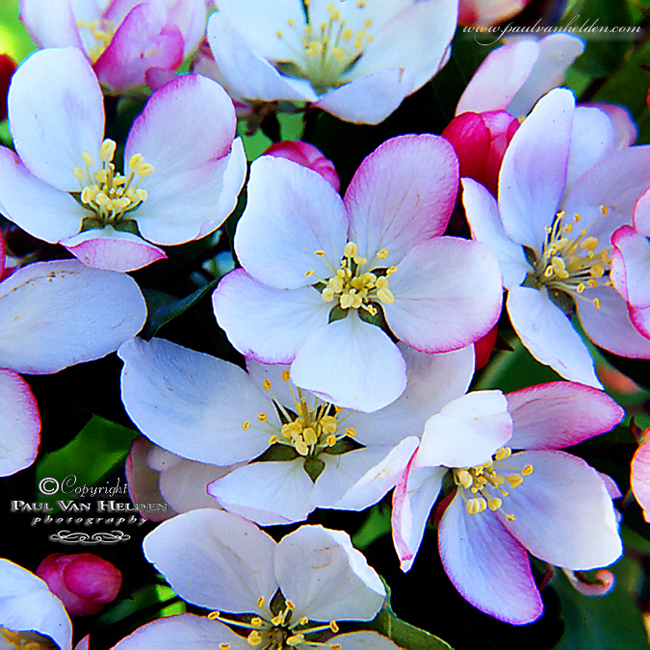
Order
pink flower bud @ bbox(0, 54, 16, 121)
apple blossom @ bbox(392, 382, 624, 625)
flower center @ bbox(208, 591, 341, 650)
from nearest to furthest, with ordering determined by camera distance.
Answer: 1. apple blossom @ bbox(392, 382, 624, 625)
2. flower center @ bbox(208, 591, 341, 650)
3. pink flower bud @ bbox(0, 54, 16, 121)

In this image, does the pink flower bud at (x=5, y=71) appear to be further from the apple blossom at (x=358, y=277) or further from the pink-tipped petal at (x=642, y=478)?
the pink-tipped petal at (x=642, y=478)

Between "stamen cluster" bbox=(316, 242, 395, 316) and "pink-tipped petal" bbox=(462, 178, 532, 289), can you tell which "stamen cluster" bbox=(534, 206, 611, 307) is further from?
"stamen cluster" bbox=(316, 242, 395, 316)

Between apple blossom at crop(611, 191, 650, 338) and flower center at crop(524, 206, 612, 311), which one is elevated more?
apple blossom at crop(611, 191, 650, 338)

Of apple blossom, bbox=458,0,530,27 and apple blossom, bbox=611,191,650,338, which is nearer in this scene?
apple blossom, bbox=611,191,650,338

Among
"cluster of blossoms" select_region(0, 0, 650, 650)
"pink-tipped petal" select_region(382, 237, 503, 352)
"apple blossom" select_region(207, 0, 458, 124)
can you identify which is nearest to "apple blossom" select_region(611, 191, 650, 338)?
"cluster of blossoms" select_region(0, 0, 650, 650)

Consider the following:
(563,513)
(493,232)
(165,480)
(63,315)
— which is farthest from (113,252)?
(563,513)

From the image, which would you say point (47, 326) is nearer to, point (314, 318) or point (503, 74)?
point (314, 318)

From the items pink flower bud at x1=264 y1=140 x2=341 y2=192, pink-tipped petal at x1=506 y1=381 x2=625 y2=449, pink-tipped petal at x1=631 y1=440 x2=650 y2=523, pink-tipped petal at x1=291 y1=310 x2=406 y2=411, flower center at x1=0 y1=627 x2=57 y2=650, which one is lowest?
flower center at x1=0 y1=627 x2=57 y2=650
